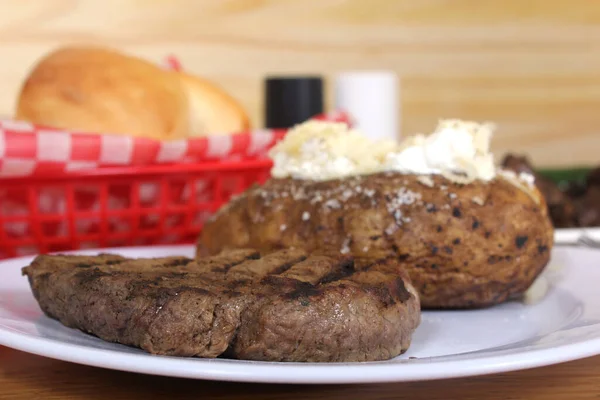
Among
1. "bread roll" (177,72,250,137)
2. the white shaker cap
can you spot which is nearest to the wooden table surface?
"bread roll" (177,72,250,137)

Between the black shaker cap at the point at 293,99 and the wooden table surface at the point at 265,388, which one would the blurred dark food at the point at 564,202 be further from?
the wooden table surface at the point at 265,388

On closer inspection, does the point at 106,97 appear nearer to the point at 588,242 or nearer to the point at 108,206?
the point at 108,206

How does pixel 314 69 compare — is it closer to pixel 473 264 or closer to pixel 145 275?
A: pixel 473 264

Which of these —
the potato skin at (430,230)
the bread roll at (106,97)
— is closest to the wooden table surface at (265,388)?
the potato skin at (430,230)

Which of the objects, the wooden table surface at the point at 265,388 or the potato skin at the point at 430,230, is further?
the potato skin at the point at 430,230

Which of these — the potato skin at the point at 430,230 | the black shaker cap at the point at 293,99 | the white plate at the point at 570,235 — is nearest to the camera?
the potato skin at the point at 430,230

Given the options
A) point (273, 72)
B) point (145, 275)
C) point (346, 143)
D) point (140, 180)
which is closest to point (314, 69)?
point (273, 72)
